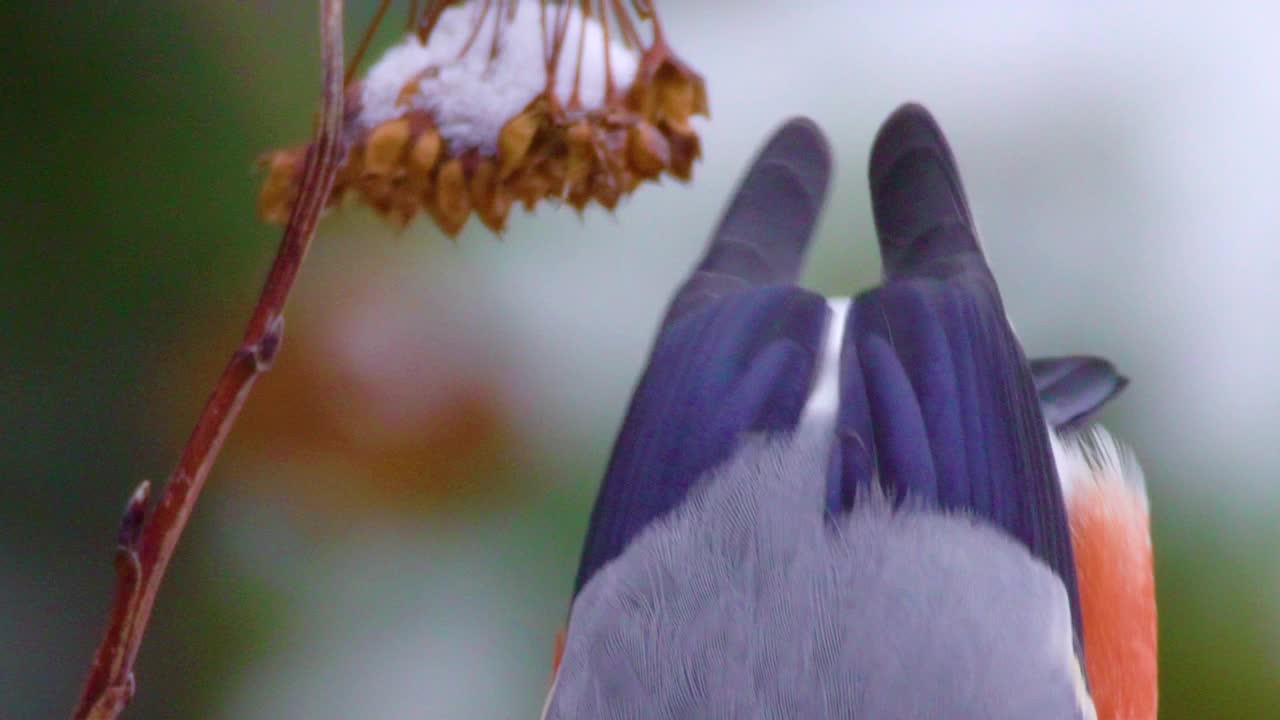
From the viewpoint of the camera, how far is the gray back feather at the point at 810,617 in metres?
1.24

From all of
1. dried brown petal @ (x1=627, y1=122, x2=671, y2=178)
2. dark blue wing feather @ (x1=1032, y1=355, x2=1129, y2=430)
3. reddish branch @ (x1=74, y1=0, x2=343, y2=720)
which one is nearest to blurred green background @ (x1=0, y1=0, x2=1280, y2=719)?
dark blue wing feather @ (x1=1032, y1=355, x2=1129, y2=430)

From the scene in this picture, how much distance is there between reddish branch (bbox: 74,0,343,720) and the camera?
0.75m

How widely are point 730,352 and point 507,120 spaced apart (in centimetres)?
38

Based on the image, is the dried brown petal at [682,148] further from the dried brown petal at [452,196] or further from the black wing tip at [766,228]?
the black wing tip at [766,228]

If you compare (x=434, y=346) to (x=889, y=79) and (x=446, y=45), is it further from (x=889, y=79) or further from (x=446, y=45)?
(x=889, y=79)

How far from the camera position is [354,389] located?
1532 mm

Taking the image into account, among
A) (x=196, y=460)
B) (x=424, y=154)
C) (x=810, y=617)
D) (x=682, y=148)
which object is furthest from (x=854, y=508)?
(x=196, y=460)

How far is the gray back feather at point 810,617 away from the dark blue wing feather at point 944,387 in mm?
35

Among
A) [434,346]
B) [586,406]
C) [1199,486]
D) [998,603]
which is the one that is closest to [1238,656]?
[1199,486]

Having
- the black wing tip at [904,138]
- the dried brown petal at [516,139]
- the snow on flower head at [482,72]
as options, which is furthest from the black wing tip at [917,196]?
the dried brown petal at [516,139]

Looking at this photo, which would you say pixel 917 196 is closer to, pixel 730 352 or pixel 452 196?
pixel 730 352

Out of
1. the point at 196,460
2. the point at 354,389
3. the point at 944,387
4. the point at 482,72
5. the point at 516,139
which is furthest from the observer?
the point at 354,389

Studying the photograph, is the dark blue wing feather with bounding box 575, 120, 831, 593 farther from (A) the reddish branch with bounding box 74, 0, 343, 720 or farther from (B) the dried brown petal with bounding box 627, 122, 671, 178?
(A) the reddish branch with bounding box 74, 0, 343, 720

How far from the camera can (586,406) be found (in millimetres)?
1785
